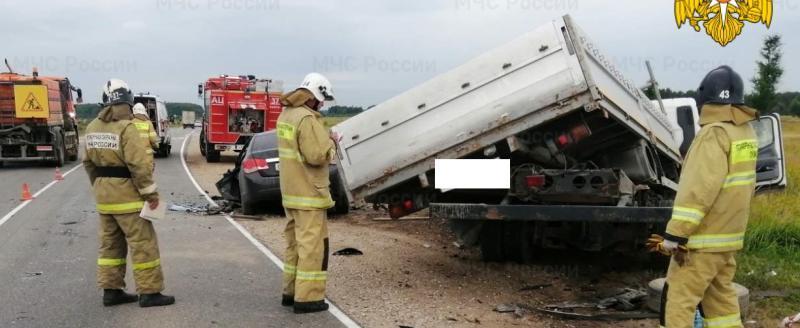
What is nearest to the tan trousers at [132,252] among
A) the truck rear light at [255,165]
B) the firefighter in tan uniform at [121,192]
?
the firefighter in tan uniform at [121,192]

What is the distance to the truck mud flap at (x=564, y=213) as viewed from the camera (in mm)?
5305

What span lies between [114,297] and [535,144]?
3.61 metres

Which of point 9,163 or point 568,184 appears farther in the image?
point 9,163

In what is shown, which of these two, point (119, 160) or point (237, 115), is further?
point (237, 115)

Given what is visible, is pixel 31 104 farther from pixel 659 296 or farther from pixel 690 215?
pixel 690 215

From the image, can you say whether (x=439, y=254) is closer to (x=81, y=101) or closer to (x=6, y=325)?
(x=6, y=325)

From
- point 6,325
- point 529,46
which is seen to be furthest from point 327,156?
point 6,325

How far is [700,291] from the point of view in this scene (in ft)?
12.6

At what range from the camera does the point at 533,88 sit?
5430 millimetres

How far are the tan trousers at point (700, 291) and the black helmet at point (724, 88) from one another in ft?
2.85

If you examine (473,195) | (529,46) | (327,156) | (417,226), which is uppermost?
(529,46)

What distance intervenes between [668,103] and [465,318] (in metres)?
5.23

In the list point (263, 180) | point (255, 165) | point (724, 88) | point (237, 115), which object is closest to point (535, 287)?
point (724, 88)

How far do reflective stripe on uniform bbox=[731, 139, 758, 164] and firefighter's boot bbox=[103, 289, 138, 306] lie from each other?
15.0 ft
